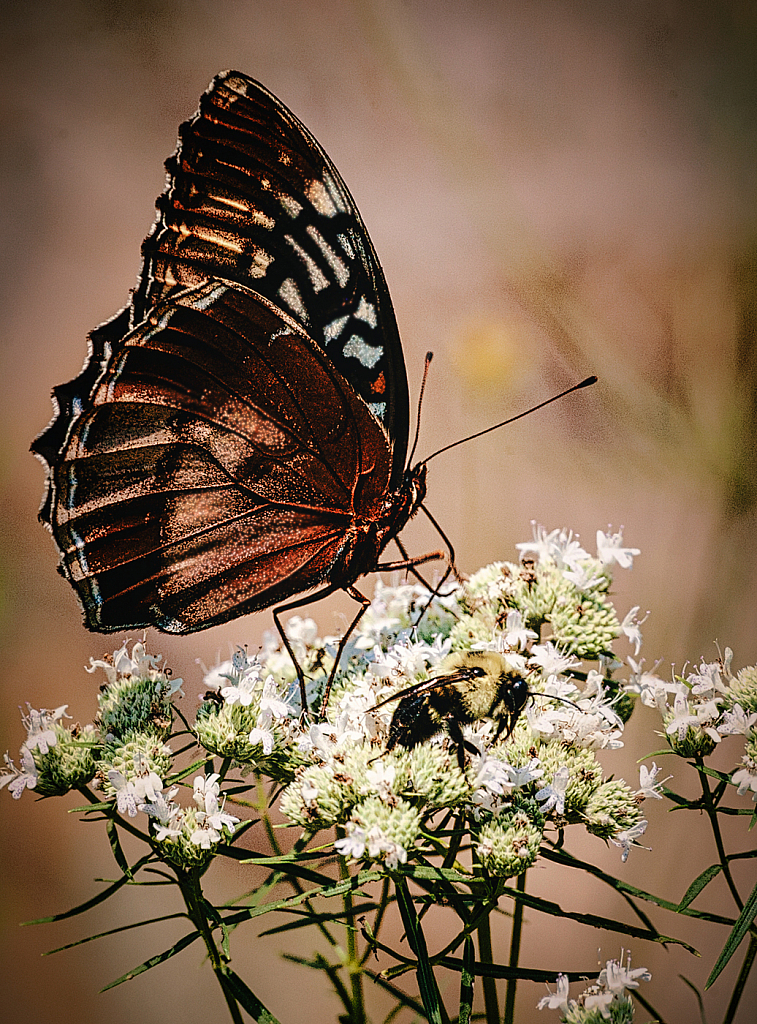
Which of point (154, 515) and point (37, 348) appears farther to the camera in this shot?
point (37, 348)

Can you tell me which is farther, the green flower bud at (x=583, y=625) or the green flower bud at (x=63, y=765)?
the green flower bud at (x=583, y=625)

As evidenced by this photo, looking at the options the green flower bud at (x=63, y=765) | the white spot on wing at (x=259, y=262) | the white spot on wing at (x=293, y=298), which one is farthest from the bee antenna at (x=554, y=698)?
the white spot on wing at (x=259, y=262)

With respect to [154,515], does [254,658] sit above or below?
below

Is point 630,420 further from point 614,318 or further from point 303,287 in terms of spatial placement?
point 303,287

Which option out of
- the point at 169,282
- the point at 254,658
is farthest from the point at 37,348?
the point at 254,658

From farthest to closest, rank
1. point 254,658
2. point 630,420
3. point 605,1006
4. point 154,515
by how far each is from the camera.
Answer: point 630,420 → point 154,515 → point 254,658 → point 605,1006

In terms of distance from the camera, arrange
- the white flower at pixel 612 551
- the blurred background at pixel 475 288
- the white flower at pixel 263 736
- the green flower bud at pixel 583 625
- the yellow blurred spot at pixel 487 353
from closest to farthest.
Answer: the white flower at pixel 263 736 < the green flower bud at pixel 583 625 < the white flower at pixel 612 551 < the blurred background at pixel 475 288 < the yellow blurred spot at pixel 487 353

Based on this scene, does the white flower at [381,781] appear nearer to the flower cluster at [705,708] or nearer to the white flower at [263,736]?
the white flower at [263,736]

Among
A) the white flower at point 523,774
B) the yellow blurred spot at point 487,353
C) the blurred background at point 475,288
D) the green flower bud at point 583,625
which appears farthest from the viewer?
the yellow blurred spot at point 487,353
